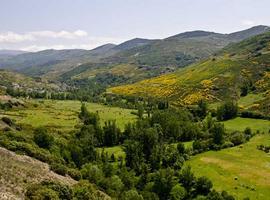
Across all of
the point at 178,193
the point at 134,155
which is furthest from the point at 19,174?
the point at 134,155

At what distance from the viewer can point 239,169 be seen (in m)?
147

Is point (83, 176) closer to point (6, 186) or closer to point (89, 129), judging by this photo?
point (6, 186)

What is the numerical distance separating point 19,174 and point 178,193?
59229 millimetres

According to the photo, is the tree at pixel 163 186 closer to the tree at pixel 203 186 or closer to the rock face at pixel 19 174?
the tree at pixel 203 186

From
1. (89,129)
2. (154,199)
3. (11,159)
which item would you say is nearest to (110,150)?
(89,129)

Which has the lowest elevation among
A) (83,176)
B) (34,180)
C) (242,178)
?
(242,178)

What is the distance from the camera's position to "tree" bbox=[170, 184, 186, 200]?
120 meters

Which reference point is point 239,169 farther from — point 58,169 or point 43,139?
point 58,169

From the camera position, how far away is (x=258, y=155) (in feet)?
525

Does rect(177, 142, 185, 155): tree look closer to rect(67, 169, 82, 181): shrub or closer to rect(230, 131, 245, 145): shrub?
rect(230, 131, 245, 145): shrub

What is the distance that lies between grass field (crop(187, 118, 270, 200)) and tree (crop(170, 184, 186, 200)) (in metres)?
11.9

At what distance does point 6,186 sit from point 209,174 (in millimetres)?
89760

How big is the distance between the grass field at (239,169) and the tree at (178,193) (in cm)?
1185

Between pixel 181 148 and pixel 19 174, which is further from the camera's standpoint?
pixel 181 148
